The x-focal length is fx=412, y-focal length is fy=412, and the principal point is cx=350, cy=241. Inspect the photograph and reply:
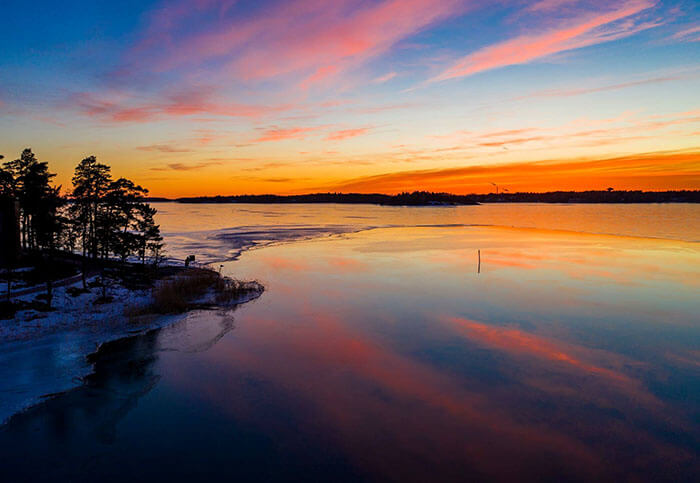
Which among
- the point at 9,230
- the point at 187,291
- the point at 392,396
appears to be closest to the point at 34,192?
the point at 9,230

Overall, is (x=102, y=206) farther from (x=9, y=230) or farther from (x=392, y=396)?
(x=392, y=396)

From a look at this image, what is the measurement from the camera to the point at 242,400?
1355cm

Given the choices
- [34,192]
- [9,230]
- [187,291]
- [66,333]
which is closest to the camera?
[66,333]

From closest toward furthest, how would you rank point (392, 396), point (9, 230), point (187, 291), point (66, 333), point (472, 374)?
point (392, 396) < point (472, 374) < point (66, 333) < point (187, 291) < point (9, 230)

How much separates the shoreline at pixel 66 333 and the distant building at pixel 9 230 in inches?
310

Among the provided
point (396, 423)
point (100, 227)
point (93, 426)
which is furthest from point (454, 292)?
point (100, 227)

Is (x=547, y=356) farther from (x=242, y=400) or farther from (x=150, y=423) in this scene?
(x=150, y=423)

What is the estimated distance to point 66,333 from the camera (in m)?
19.3

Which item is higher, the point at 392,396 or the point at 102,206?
the point at 102,206

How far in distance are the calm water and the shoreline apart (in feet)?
2.75

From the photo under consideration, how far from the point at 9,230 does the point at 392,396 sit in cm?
3419

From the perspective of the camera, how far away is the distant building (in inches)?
1234

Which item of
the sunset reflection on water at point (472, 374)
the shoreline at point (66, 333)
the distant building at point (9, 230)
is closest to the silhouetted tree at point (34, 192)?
the distant building at point (9, 230)

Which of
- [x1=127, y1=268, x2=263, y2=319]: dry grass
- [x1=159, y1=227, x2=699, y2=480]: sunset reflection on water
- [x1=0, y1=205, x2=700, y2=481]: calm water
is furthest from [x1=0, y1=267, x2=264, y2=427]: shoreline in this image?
[x1=159, y1=227, x2=699, y2=480]: sunset reflection on water
